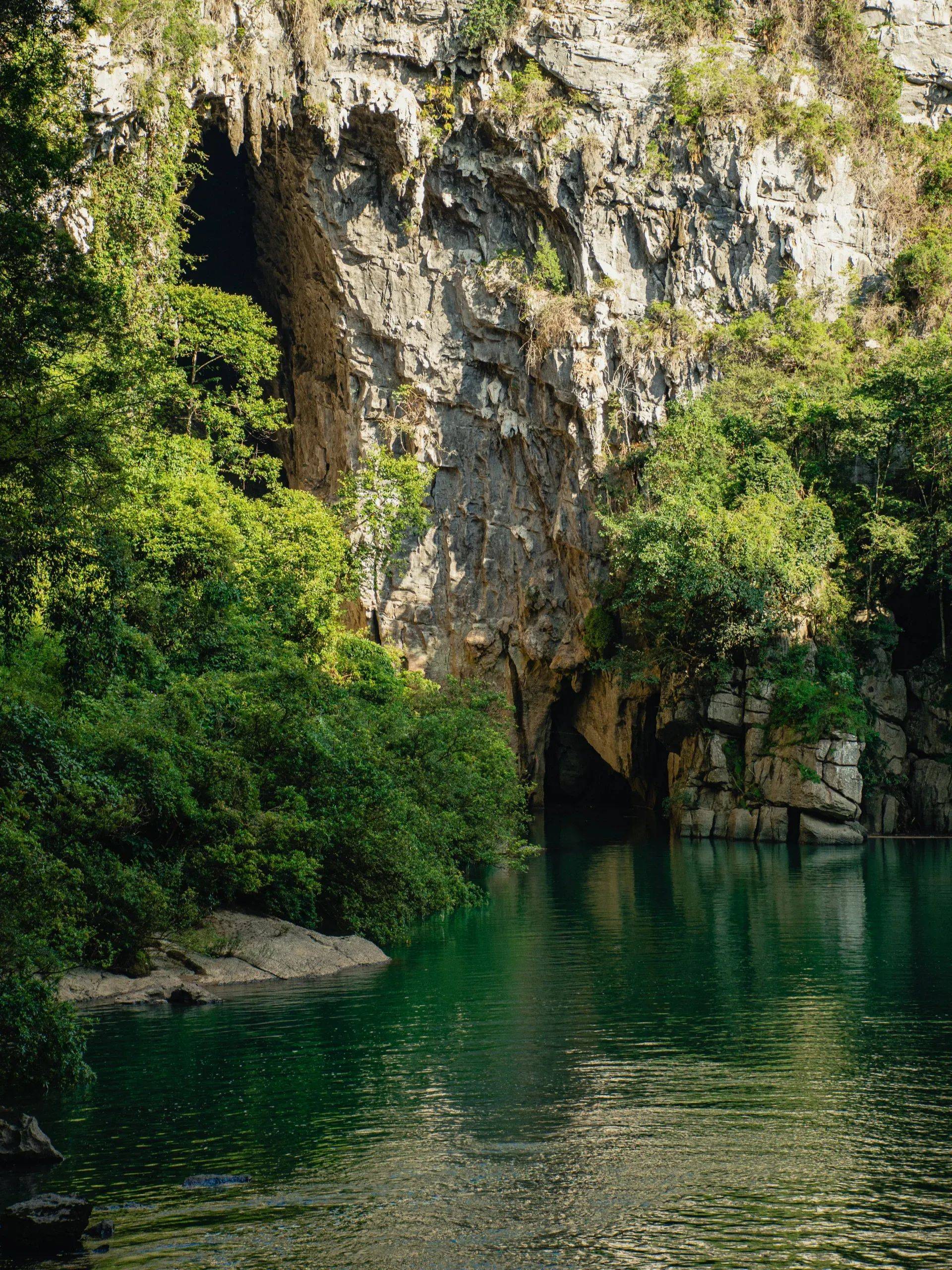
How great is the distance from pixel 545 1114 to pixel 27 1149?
3.81m

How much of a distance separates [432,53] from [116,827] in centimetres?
3576

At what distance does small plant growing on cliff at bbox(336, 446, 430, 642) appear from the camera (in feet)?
138

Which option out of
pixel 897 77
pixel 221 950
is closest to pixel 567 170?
pixel 897 77

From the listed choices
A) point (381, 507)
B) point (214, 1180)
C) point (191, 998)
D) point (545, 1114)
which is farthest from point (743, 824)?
point (214, 1180)

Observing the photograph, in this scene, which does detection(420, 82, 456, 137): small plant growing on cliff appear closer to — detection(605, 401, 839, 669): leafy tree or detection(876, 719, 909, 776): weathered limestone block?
detection(605, 401, 839, 669): leafy tree

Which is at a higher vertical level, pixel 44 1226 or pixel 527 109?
pixel 527 109

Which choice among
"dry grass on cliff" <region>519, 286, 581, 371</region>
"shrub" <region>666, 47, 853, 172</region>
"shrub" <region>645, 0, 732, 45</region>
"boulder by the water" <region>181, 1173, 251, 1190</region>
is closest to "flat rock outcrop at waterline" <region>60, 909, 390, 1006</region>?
"boulder by the water" <region>181, 1173, 251, 1190</region>

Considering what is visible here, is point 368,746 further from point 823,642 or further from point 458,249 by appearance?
point 458,249

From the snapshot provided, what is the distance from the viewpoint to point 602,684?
45.6 metres

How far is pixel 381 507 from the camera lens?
42875 millimetres

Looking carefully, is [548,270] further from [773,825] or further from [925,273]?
[773,825]

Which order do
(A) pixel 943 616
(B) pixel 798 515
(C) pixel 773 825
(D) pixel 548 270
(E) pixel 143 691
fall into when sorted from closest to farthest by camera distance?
1. (E) pixel 143 691
2. (C) pixel 773 825
3. (B) pixel 798 515
4. (A) pixel 943 616
5. (D) pixel 548 270

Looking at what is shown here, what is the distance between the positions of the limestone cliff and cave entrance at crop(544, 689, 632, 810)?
7.67m

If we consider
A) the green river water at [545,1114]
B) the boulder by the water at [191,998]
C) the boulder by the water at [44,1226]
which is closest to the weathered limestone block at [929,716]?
the green river water at [545,1114]
